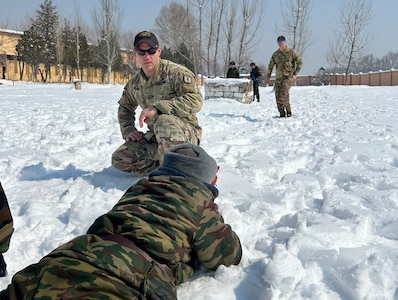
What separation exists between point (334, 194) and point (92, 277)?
5.89 ft

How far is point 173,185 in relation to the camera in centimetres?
163

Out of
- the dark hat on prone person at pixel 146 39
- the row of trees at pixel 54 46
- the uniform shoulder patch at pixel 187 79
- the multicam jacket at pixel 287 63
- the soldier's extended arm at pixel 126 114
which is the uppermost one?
the row of trees at pixel 54 46

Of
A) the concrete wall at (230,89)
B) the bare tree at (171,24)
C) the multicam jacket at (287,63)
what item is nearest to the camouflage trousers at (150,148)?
the multicam jacket at (287,63)

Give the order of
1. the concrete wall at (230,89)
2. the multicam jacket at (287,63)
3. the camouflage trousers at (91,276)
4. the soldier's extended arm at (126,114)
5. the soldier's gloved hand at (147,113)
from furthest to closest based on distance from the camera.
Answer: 1. the concrete wall at (230,89)
2. the multicam jacket at (287,63)
3. the soldier's extended arm at (126,114)
4. the soldier's gloved hand at (147,113)
5. the camouflage trousers at (91,276)

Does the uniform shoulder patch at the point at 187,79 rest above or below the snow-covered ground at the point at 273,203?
above

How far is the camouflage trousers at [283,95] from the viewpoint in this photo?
7.23 m

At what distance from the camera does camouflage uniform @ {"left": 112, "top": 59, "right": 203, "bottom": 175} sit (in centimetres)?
290

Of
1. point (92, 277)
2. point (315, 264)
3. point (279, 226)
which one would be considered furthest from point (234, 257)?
point (92, 277)

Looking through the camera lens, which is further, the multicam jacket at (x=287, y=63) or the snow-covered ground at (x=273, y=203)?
the multicam jacket at (x=287, y=63)

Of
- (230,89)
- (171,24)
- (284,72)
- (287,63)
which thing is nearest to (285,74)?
(284,72)

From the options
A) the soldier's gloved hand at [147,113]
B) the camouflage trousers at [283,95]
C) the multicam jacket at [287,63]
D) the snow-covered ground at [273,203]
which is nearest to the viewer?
the snow-covered ground at [273,203]

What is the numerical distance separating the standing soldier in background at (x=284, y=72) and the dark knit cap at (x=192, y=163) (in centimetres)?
571

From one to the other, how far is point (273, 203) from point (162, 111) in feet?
3.52

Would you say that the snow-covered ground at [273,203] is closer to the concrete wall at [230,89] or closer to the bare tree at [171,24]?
the concrete wall at [230,89]
